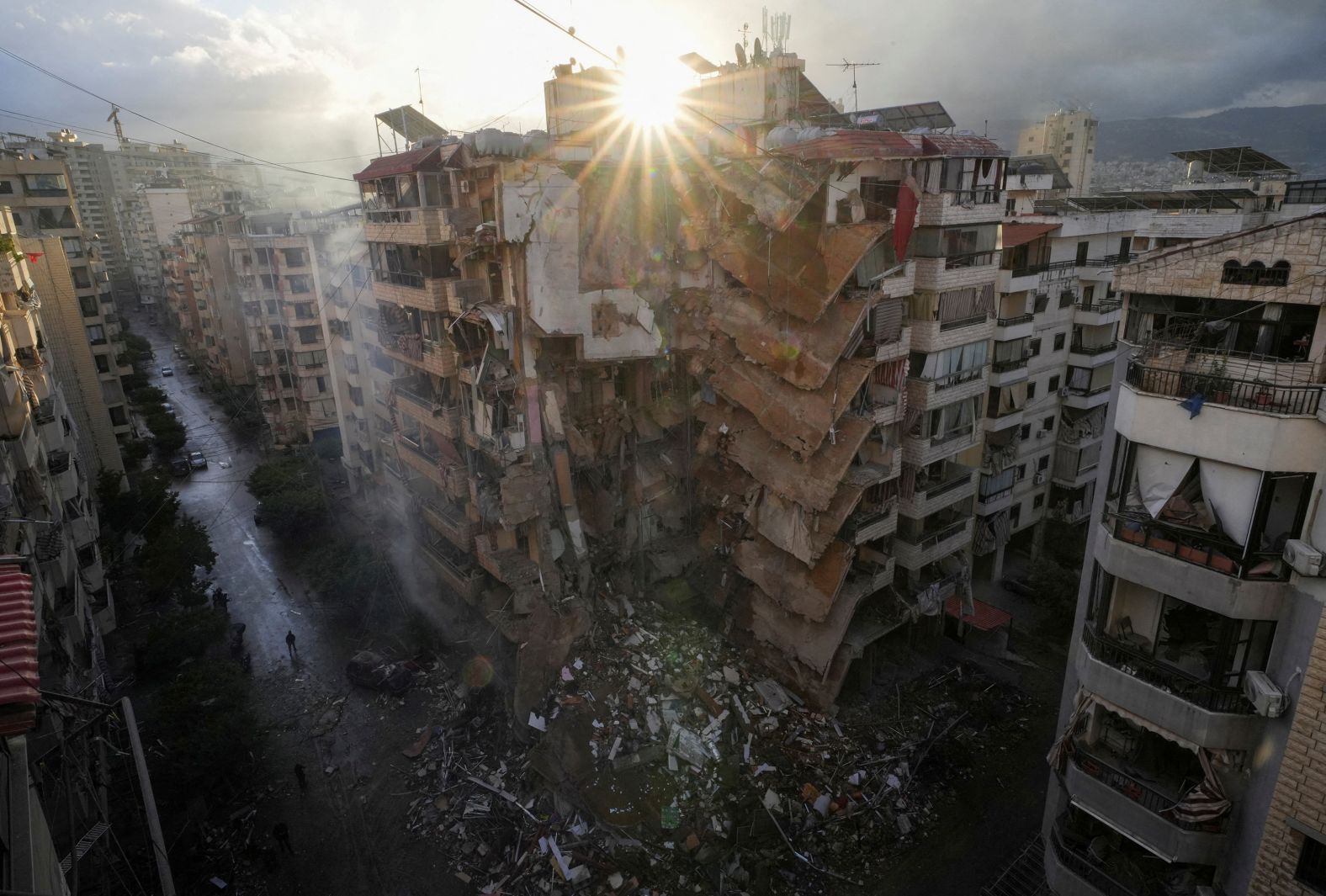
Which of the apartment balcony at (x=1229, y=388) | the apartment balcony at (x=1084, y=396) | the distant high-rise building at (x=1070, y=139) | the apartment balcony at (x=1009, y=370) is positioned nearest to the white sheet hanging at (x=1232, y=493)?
the apartment balcony at (x=1229, y=388)

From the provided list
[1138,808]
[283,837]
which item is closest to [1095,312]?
[1138,808]

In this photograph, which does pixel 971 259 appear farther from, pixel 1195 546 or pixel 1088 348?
pixel 1195 546

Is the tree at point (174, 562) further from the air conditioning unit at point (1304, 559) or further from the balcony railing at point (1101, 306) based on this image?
the balcony railing at point (1101, 306)

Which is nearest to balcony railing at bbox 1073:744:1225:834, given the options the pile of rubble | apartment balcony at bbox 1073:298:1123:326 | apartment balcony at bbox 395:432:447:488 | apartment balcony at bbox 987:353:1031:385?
the pile of rubble


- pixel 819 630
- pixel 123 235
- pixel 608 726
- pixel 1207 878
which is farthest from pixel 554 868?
pixel 123 235

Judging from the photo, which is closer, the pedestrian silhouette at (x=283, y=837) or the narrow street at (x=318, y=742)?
the narrow street at (x=318, y=742)
